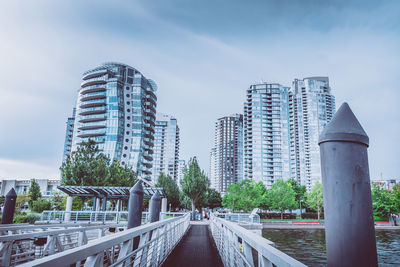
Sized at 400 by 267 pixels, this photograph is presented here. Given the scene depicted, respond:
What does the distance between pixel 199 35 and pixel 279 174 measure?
102139 millimetres

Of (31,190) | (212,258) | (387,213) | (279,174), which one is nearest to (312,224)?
(387,213)

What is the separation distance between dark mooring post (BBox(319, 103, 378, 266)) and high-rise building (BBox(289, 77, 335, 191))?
126 m

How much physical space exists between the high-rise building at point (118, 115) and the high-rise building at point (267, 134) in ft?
161

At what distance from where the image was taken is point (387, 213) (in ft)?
166

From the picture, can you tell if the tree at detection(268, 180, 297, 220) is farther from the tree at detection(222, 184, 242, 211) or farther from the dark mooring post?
the dark mooring post

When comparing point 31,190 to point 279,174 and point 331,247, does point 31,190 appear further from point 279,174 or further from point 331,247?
Result: point 279,174

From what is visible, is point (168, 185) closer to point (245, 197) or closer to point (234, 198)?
point (234, 198)

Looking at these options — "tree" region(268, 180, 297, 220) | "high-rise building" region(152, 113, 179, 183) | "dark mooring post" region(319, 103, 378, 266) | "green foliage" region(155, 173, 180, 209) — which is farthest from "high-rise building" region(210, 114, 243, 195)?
"dark mooring post" region(319, 103, 378, 266)

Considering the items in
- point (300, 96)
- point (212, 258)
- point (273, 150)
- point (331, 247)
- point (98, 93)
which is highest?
point (300, 96)

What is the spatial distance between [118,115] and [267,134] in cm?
6759

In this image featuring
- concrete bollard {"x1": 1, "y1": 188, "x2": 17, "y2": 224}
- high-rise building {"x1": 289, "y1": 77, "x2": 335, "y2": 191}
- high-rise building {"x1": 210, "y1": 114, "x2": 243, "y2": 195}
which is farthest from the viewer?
high-rise building {"x1": 210, "y1": 114, "x2": 243, "y2": 195}

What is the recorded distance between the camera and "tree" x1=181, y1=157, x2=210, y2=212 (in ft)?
111

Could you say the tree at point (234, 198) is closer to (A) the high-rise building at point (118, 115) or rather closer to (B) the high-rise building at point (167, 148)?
Result: (A) the high-rise building at point (118, 115)

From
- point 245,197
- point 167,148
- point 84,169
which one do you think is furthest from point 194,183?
point 167,148
